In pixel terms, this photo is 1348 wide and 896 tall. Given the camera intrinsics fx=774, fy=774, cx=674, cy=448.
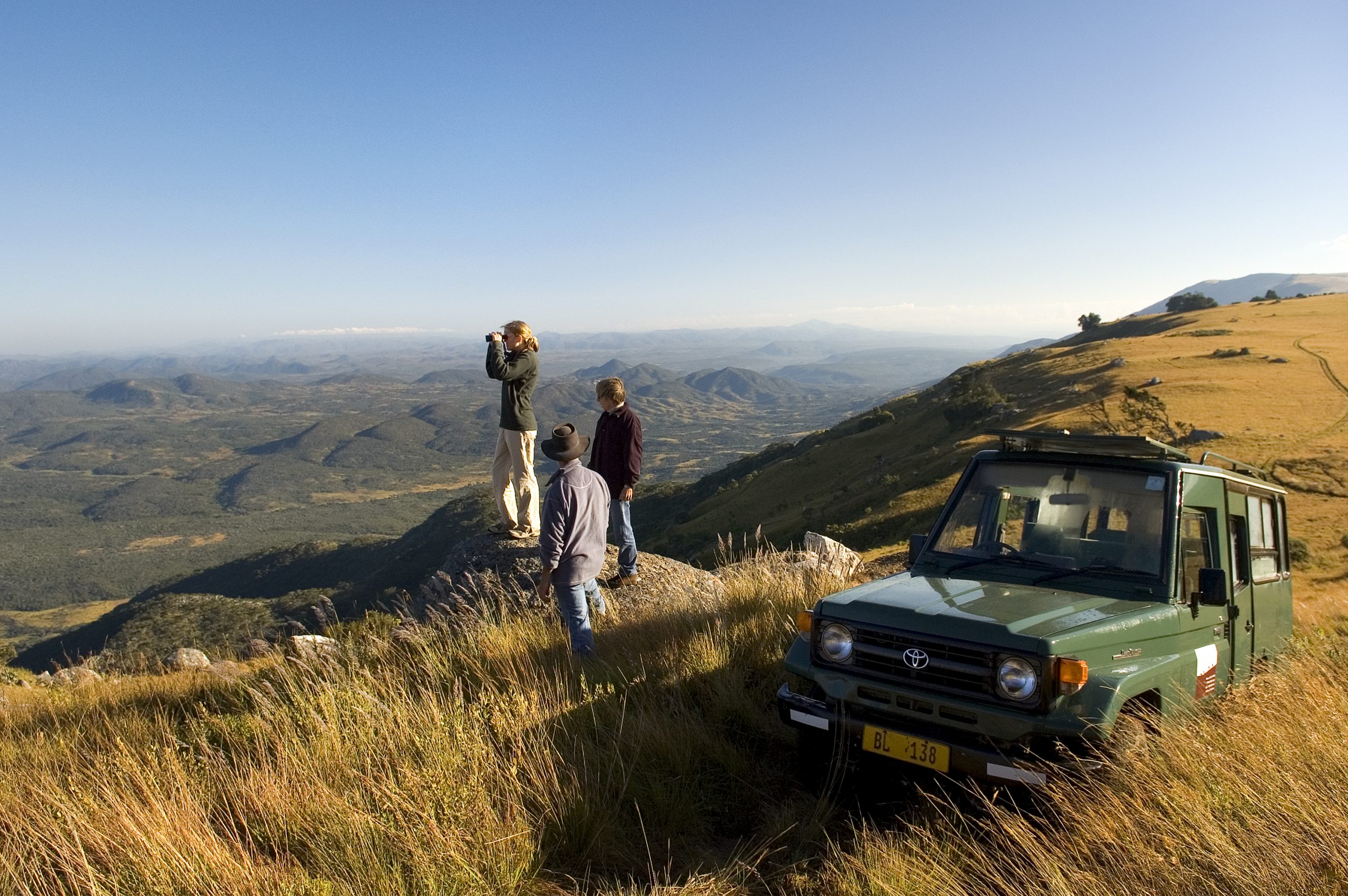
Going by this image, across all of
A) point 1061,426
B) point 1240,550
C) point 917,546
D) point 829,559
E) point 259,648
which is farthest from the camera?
point 1061,426

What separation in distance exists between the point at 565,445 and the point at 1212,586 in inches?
160

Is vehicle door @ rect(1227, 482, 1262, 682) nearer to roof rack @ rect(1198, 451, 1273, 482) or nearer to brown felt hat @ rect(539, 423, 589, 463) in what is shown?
roof rack @ rect(1198, 451, 1273, 482)

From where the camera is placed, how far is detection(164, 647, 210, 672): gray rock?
289 inches

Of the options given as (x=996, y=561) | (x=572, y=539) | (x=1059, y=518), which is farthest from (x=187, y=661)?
(x=1059, y=518)

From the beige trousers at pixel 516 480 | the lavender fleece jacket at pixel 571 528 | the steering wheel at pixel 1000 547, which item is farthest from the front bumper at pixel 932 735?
the beige trousers at pixel 516 480

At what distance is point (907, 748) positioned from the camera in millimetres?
3525

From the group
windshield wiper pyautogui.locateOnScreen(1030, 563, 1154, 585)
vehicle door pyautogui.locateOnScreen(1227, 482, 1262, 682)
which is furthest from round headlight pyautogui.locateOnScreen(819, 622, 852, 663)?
vehicle door pyautogui.locateOnScreen(1227, 482, 1262, 682)

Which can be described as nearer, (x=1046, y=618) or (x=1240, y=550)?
(x=1046, y=618)

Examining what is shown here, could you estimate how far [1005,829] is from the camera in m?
3.02

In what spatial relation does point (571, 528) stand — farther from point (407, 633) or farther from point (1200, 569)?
point (1200, 569)

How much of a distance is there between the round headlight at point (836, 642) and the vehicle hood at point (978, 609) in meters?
0.07

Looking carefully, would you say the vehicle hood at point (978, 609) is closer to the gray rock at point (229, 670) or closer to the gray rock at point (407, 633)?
the gray rock at point (407, 633)

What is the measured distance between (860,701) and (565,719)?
5.52 feet

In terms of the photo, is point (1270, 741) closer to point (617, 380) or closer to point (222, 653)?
point (617, 380)
